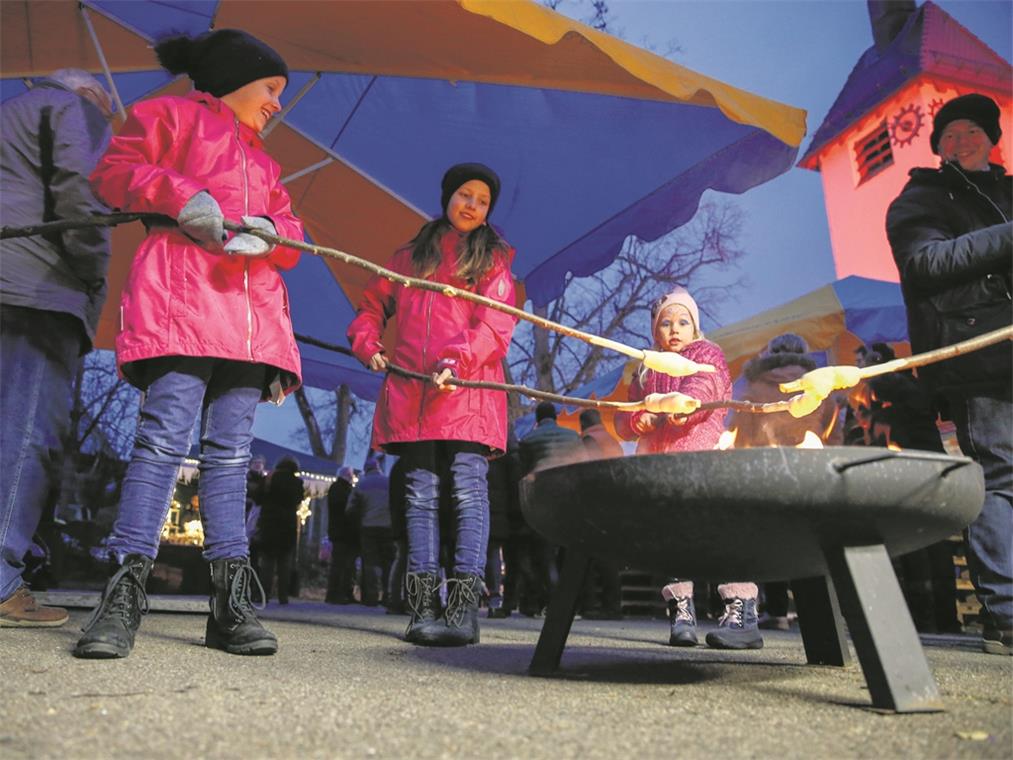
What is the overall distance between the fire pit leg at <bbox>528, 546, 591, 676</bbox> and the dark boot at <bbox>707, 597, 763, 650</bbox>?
1291 mm

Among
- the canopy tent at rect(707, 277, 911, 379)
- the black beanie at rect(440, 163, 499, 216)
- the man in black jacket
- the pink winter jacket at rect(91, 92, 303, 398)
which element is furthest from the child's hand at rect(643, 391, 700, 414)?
the canopy tent at rect(707, 277, 911, 379)

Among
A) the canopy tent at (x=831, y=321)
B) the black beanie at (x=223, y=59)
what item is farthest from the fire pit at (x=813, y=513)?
the canopy tent at (x=831, y=321)

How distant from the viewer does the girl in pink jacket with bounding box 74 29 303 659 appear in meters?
2.10

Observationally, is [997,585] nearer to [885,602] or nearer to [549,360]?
[885,602]

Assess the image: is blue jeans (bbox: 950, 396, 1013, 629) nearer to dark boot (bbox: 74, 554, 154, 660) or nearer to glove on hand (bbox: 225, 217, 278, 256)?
glove on hand (bbox: 225, 217, 278, 256)

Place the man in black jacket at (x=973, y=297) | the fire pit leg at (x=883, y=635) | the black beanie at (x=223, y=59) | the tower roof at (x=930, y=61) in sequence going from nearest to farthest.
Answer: the fire pit leg at (x=883, y=635) → the black beanie at (x=223, y=59) → the man in black jacket at (x=973, y=297) → the tower roof at (x=930, y=61)

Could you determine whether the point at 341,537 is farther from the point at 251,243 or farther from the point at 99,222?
the point at 251,243

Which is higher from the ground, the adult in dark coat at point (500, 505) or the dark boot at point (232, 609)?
the adult in dark coat at point (500, 505)

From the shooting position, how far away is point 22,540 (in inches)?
108

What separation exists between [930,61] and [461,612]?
15607mm

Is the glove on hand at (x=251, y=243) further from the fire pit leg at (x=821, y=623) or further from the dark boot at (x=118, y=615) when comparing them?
the fire pit leg at (x=821, y=623)

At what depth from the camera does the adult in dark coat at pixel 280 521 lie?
7.75 metres

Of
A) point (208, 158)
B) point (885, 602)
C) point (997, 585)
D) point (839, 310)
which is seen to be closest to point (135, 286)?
point (208, 158)

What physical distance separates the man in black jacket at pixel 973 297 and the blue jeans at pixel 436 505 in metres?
1.72
